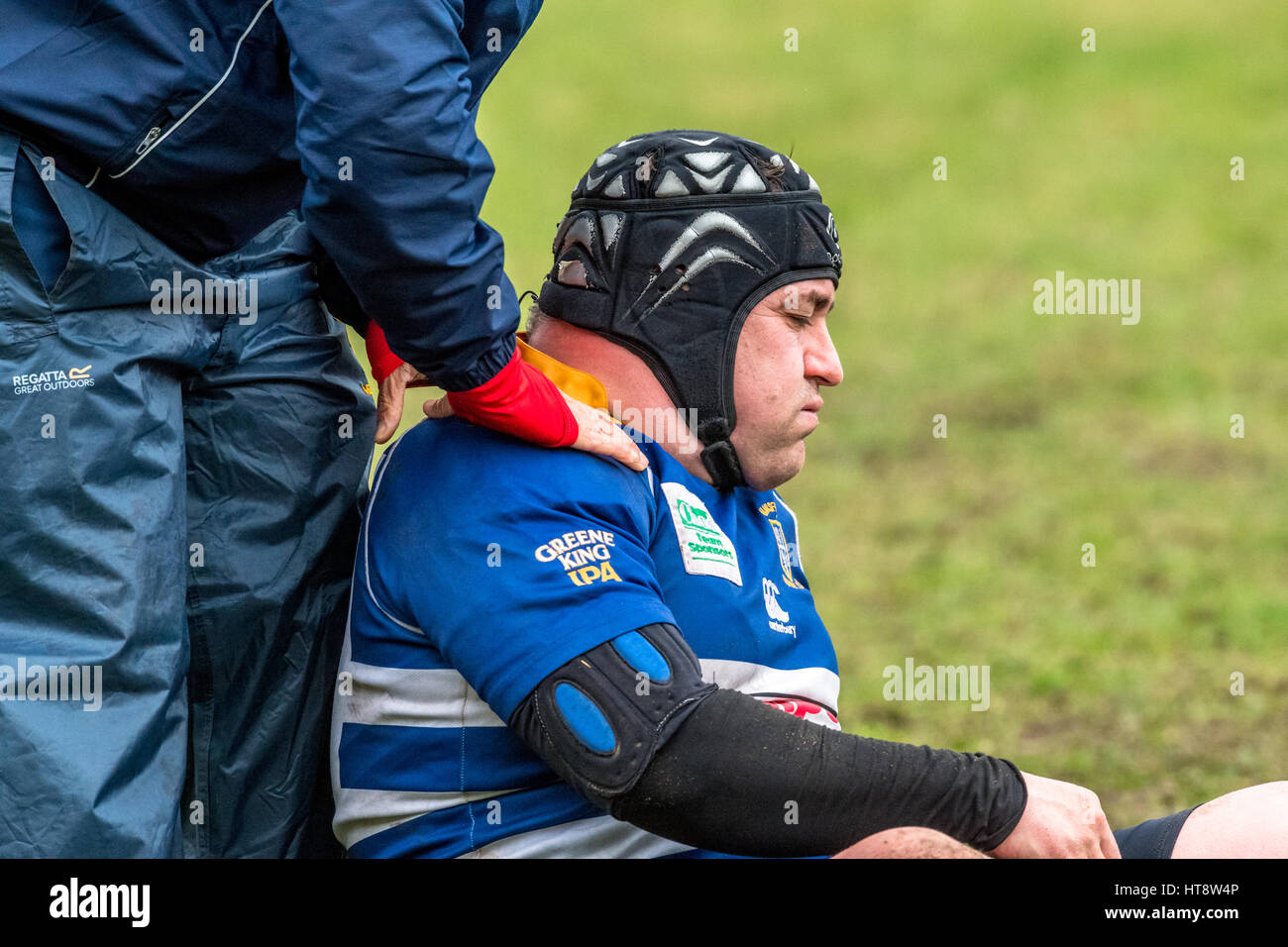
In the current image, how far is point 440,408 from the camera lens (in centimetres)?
322

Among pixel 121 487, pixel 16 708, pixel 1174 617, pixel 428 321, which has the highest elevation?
pixel 428 321

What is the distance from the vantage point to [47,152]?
2840 millimetres

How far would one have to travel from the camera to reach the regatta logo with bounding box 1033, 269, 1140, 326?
13.2m

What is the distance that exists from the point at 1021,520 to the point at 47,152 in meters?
6.82

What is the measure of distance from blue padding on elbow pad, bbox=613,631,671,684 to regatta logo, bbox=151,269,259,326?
A: 931 mm

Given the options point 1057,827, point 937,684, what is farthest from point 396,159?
point 937,684

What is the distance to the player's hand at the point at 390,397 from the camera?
3484 millimetres

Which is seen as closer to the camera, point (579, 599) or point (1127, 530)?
point (579, 599)

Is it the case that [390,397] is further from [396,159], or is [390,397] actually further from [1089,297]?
[1089,297]

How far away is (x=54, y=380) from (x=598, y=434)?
3.08 ft

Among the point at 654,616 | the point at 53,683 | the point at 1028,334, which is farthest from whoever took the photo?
the point at 1028,334
